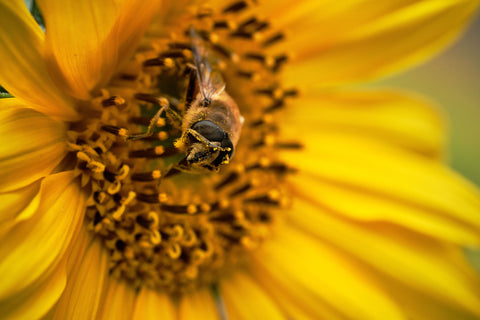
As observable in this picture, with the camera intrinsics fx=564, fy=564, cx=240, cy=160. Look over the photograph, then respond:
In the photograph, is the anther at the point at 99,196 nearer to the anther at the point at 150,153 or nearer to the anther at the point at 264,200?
the anther at the point at 150,153

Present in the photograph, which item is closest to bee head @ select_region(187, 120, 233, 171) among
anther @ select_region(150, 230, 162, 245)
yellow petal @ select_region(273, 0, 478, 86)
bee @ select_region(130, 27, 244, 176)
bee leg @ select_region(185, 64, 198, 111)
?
bee @ select_region(130, 27, 244, 176)

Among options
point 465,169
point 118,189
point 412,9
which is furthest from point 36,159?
point 465,169

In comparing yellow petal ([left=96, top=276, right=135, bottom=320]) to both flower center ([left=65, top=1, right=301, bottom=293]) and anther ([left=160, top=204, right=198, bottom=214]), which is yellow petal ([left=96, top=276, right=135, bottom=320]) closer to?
flower center ([left=65, top=1, right=301, bottom=293])

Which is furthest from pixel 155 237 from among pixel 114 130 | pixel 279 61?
pixel 279 61

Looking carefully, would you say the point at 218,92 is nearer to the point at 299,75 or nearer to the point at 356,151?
the point at 299,75

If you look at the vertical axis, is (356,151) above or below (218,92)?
above

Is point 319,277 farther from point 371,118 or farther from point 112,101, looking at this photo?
point 112,101

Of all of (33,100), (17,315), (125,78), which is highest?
(125,78)
